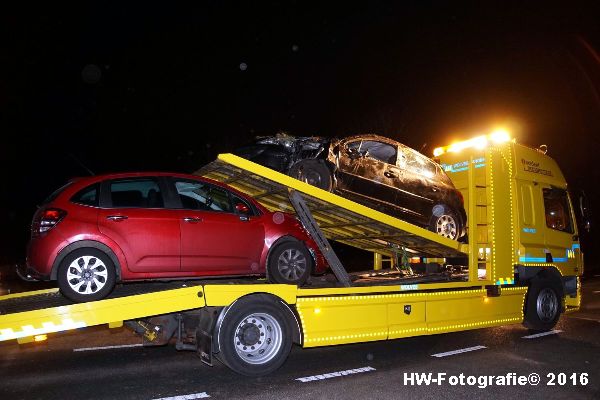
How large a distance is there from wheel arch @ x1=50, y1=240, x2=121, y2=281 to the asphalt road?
1179 mm

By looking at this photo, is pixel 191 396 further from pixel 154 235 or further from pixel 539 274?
pixel 539 274

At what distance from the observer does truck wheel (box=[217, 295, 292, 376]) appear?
5.24m

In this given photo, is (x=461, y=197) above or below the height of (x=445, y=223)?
above

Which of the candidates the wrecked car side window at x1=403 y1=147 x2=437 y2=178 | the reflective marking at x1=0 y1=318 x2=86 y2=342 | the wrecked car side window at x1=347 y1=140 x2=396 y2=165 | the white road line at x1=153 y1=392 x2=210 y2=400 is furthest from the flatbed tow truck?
the wrecked car side window at x1=347 y1=140 x2=396 y2=165

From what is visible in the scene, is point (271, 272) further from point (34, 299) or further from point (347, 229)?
point (34, 299)

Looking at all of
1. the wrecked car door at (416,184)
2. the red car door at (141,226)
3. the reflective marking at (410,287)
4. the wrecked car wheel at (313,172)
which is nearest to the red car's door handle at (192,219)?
the red car door at (141,226)

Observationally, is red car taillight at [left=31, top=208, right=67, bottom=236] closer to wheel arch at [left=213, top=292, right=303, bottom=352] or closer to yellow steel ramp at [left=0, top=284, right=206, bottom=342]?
yellow steel ramp at [left=0, top=284, right=206, bottom=342]

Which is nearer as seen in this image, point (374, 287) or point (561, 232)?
point (374, 287)

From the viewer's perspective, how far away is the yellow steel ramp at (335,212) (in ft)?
19.5

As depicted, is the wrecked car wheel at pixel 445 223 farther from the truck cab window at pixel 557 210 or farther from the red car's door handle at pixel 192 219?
the red car's door handle at pixel 192 219

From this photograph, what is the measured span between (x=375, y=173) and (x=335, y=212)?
3.48 ft

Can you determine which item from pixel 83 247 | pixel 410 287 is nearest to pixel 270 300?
pixel 83 247

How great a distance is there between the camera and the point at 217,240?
5.67 m

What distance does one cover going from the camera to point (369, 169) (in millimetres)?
7273
